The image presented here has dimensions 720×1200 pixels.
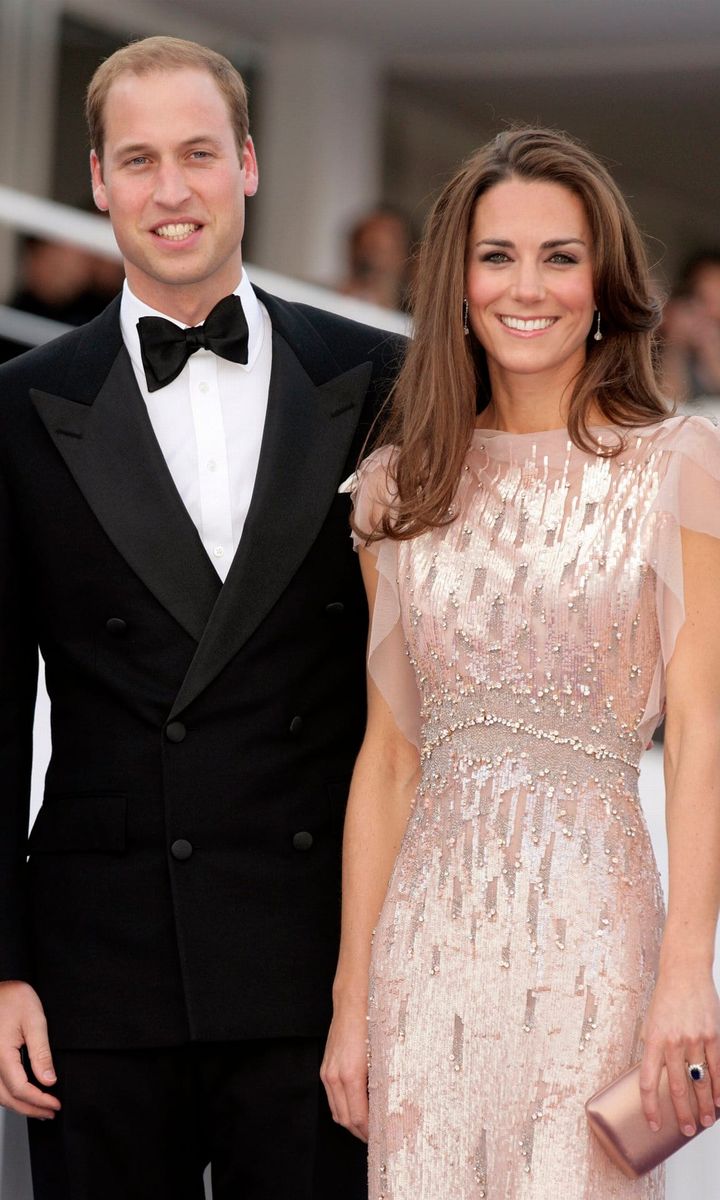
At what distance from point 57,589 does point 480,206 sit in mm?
694

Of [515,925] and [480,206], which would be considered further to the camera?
[480,206]

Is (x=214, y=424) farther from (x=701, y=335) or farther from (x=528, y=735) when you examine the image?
(x=701, y=335)

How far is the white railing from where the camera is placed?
506 cm

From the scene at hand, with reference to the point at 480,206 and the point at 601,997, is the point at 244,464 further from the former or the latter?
the point at 601,997

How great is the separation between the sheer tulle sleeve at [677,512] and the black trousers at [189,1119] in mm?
620

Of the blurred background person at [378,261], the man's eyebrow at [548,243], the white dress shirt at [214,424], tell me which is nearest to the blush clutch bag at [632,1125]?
the white dress shirt at [214,424]

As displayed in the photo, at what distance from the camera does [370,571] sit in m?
2.31

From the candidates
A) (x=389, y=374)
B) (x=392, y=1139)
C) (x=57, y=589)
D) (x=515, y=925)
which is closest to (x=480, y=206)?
(x=389, y=374)

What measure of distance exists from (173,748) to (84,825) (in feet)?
0.48

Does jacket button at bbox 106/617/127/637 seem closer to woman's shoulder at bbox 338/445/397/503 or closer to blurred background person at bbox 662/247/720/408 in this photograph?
woman's shoulder at bbox 338/445/397/503

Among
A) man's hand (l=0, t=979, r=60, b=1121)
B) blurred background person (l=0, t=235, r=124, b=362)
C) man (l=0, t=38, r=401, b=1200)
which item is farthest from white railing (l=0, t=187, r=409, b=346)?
man's hand (l=0, t=979, r=60, b=1121)

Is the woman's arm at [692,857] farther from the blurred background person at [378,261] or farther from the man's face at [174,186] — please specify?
the blurred background person at [378,261]

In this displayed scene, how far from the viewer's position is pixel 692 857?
6.57ft

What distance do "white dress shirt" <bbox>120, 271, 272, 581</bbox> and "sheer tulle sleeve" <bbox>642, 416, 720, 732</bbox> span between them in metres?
0.54
